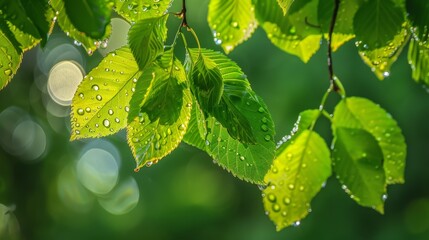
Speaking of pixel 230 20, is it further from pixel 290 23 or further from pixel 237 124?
pixel 237 124

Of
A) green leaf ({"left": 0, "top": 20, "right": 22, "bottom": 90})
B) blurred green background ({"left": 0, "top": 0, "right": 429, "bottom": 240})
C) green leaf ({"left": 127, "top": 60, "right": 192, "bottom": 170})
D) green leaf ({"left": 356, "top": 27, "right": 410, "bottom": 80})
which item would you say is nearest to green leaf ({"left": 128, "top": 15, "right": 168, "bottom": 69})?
green leaf ({"left": 127, "top": 60, "right": 192, "bottom": 170})

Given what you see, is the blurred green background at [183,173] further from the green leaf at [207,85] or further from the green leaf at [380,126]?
the green leaf at [207,85]

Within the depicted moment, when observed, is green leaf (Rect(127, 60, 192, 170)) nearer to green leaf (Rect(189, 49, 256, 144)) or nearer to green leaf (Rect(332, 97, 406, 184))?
green leaf (Rect(189, 49, 256, 144))

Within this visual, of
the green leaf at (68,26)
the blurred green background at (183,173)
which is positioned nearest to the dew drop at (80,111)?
the green leaf at (68,26)

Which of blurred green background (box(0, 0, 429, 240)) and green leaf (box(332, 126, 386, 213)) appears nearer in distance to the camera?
green leaf (box(332, 126, 386, 213))

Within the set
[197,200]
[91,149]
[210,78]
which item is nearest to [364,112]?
[210,78]

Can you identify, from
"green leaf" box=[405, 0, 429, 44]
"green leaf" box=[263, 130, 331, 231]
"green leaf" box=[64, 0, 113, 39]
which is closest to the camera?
"green leaf" box=[64, 0, 113, 39]

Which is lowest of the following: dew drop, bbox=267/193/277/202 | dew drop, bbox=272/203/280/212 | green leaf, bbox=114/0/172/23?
dew drop, bbox=272/203/280/212
